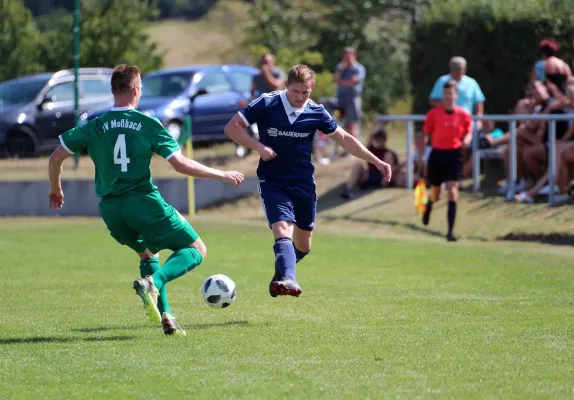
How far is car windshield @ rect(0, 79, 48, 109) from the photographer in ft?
80.4

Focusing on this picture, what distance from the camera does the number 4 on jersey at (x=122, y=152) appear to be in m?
7.86

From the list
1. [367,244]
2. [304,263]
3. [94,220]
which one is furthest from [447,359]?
[94,220]

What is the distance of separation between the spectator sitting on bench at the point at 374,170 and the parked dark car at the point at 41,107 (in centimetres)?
715

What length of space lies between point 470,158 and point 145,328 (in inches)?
440

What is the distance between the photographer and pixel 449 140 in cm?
1520

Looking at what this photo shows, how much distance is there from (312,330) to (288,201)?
142 centimetres

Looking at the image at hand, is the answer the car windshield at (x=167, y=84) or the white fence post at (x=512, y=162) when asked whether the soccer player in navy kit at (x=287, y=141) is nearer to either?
the white fence post at (x=512, y=162)

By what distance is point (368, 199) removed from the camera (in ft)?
62.6

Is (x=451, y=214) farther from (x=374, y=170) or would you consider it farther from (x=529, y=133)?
(x=374, y=170)

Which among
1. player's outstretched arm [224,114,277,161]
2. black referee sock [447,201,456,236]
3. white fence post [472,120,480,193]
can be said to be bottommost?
black referee sock [447,201,456,236]

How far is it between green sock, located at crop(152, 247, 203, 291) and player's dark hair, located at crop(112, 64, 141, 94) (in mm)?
1219

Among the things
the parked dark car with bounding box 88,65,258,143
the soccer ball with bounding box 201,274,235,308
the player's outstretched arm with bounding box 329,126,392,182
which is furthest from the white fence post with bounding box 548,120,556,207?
the soccer ball with bounding box 201,274,235,308

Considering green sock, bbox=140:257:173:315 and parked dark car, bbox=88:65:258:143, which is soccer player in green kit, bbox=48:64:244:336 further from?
parked dark car, bbox=88:65:258:143

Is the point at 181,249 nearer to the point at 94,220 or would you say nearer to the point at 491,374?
the point at 491,374
